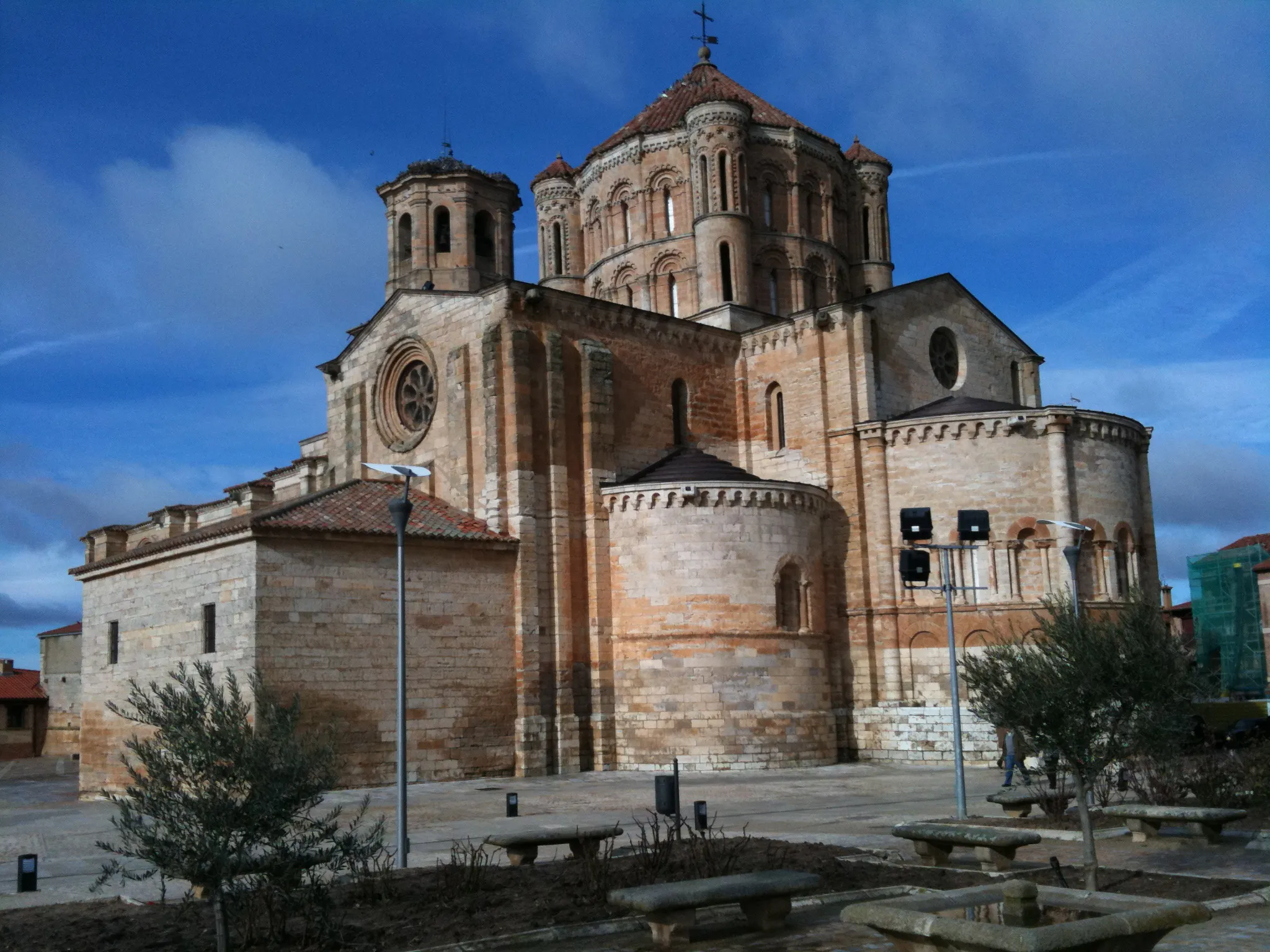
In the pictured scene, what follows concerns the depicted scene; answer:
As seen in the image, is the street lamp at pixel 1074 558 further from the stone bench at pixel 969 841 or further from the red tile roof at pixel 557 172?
the red tile roof at pixel 557 172

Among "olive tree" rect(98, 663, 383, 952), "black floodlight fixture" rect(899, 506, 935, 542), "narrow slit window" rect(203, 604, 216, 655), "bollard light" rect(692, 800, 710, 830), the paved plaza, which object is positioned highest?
"black floodlight fixture" rect(899, 506, 935, 542)

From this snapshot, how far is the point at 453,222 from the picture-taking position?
3509 centimetres

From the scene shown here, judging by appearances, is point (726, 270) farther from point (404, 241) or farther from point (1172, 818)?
point (1172, 818)

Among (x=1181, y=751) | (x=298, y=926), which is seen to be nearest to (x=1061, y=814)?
(x=1181, y=751)

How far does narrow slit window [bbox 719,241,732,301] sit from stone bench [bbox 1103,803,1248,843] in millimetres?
23096

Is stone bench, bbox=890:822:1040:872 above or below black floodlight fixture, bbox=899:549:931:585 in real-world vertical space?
below

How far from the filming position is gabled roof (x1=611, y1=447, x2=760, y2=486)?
2834 cm

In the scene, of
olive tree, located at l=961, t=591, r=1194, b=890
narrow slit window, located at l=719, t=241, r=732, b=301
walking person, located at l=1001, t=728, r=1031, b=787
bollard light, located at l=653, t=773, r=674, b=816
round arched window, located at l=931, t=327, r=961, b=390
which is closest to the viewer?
olive tree, located at l=961, t=591, r=1194, b=890

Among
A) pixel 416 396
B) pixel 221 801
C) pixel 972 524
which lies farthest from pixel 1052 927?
pixel 416 396

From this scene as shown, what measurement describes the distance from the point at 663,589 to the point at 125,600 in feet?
40.5

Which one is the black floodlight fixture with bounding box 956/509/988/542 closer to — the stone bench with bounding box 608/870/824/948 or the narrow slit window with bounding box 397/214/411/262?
the stone bench with bounding box 608/870/824/948

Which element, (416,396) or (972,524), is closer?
(972,524)

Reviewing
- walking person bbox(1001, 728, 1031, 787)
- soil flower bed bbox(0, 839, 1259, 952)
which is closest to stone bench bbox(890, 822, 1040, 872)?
soil flower bed bbox(0, 839, 1259, 952)

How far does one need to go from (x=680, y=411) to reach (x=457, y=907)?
2266cm
